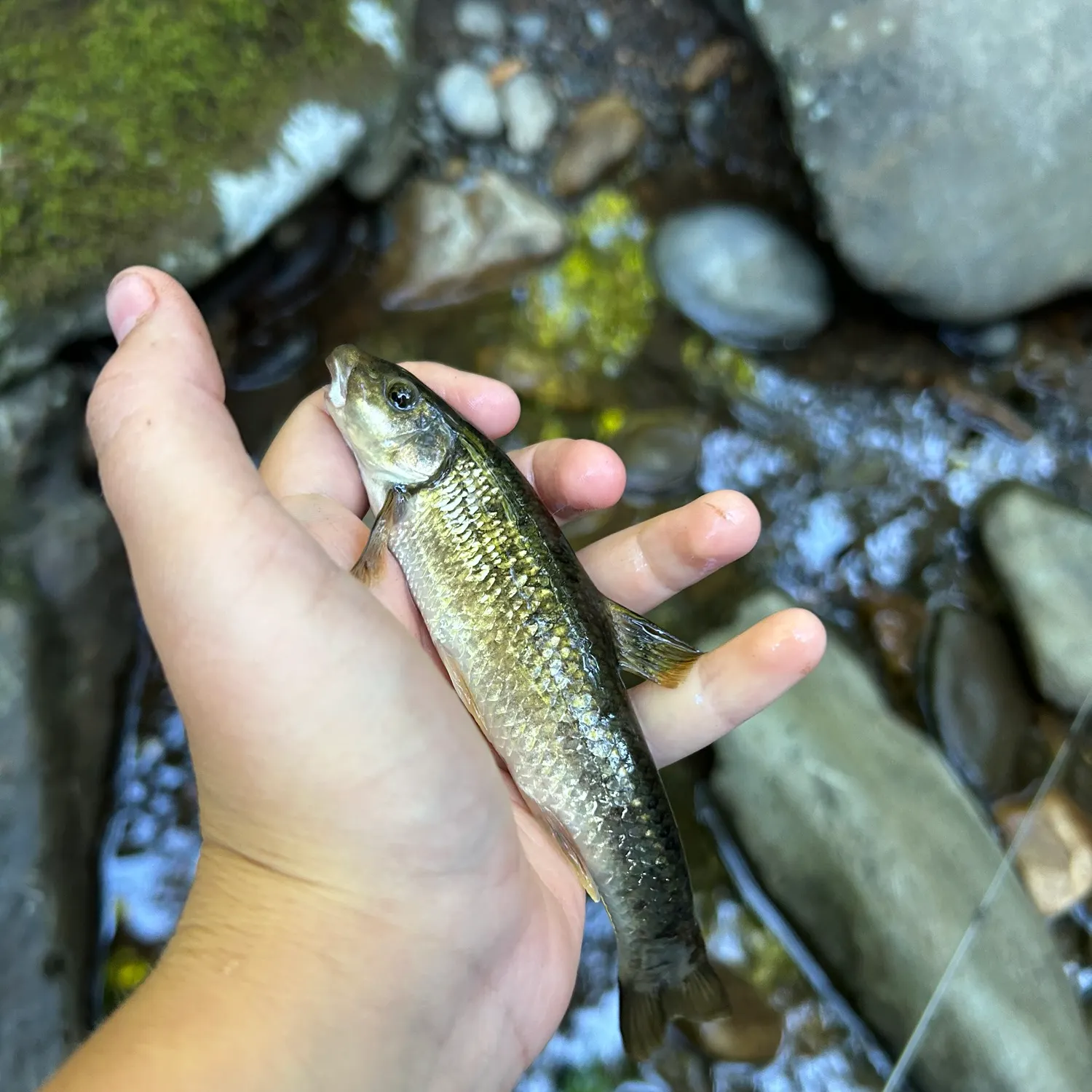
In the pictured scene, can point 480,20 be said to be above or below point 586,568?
above

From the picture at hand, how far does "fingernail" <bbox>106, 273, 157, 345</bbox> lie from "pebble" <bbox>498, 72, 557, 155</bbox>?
2.53 metres

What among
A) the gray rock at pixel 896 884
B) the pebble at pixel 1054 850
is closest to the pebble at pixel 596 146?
the gray rock at pixel 896 884

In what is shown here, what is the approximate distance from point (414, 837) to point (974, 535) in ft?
9.18

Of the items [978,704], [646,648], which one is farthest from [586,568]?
[978,704]

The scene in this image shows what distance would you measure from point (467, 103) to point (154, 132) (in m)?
1.43

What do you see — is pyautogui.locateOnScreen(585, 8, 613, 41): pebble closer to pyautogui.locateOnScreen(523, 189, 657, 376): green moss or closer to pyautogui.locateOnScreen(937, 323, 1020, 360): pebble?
pyautogui.locateOnScreen(523, 189, 657, 376): green moss

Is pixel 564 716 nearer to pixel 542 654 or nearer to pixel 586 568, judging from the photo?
pixel 542 654

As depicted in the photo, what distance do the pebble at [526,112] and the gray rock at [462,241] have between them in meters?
0.24

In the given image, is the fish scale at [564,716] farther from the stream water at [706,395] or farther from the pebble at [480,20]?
the pebble at [480,20]

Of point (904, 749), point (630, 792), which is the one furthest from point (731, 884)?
point (630, 792)

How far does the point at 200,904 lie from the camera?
1.62 meters

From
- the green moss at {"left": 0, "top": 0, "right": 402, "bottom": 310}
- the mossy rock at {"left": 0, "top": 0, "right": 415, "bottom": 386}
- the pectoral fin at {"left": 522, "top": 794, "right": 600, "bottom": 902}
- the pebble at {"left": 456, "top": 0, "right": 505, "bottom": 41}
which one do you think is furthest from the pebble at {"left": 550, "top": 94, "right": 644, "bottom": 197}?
the pectoral fin at {"left": 522, "top": 794, "right": 600, "bottom": 902}

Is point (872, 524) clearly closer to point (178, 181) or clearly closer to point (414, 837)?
point (414, 837)

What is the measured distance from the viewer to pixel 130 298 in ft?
5.41
